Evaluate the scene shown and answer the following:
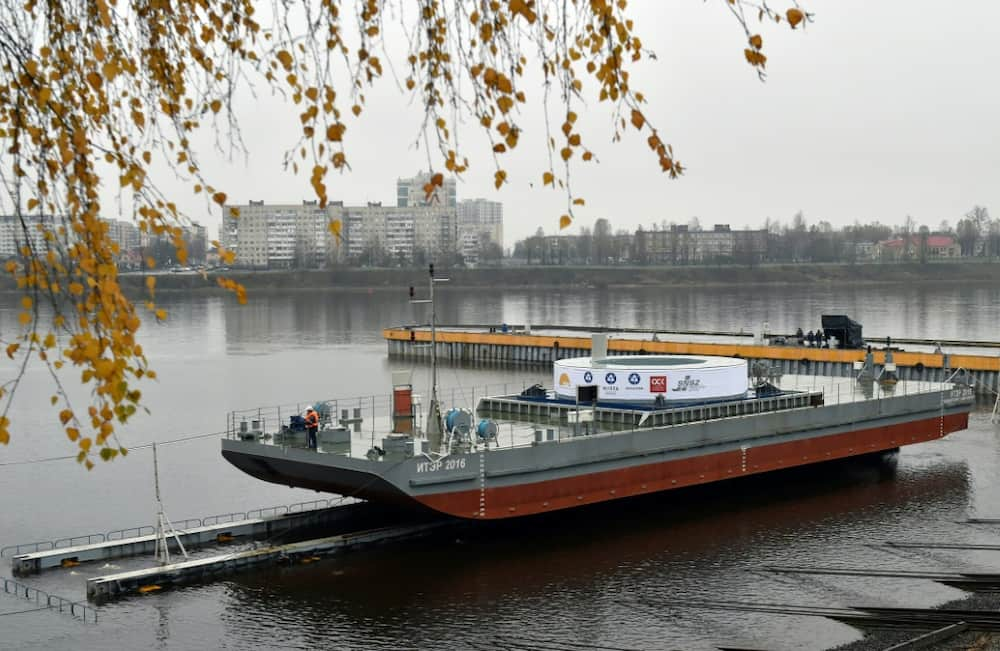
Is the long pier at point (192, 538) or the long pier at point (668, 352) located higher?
the long pier at point (668, 352)

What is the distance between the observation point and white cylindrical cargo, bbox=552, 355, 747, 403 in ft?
97.5

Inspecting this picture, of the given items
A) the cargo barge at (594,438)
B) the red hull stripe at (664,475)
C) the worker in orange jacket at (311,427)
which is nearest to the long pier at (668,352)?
the red hull stripe at (664,475)

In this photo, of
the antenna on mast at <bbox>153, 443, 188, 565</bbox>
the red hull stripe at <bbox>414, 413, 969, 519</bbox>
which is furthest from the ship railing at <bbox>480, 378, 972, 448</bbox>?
the antenna on mast at <bbox>153, 443, 188, 565</bbox>

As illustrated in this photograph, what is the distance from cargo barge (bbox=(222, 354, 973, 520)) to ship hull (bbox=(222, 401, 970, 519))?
0.03m

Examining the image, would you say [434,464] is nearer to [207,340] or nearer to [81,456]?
[81,456]

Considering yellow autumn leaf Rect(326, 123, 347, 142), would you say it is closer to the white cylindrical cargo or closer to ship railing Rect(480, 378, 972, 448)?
ship railing Rect(480, 378, 972, 448)

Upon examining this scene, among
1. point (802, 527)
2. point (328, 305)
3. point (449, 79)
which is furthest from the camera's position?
point (328, 305)

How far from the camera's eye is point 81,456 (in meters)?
6.84

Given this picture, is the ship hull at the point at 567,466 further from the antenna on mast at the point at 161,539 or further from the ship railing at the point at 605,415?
the antenna on mast at the point at 161,539

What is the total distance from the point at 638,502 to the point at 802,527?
14.2 feet

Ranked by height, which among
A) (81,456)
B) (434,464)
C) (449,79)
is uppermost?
(449,79)

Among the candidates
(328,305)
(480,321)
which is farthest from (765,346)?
(328,305)

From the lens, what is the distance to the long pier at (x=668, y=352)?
52531mm

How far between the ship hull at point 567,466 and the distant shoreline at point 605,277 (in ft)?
414
